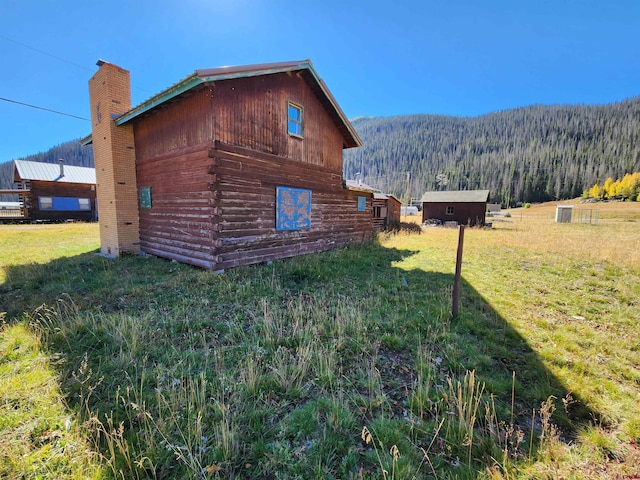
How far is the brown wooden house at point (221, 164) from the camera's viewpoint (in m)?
8.60

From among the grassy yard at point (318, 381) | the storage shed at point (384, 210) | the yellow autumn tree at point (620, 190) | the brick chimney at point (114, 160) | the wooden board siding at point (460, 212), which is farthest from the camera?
the yellow autumn tree at point (620, 190)

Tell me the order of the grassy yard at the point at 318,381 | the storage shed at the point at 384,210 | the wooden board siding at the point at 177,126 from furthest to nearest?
the storage shed at the point at 384,210
the wooden board siding at the point at 177,126
the grassy yard at the point at 318,381

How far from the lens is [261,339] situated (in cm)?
457

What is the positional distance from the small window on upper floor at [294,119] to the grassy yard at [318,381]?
6734 millimetres

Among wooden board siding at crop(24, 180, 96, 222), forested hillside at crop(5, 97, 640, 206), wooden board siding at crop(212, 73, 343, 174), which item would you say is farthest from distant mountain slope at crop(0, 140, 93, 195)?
wooden board siding at crop(212, 73, 343, 174)

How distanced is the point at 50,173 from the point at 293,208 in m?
35.1

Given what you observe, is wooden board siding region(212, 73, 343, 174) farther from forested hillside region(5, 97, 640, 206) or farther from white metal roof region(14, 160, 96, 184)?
forested hillside region(5, 97, 640, 206)

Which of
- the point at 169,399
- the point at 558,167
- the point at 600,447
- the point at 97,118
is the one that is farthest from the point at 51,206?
the point at 558,167

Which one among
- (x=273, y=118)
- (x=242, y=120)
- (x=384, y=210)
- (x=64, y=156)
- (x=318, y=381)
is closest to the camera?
(x=318, y=381)

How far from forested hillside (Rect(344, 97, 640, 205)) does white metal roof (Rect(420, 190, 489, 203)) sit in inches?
3169

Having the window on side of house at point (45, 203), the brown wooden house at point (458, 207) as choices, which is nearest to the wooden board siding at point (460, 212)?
the brown wooden house at point (458, 207)

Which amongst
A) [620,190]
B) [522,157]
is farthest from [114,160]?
[522,157]

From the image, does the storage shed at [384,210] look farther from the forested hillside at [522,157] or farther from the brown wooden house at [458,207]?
the forested hillside at [522,157]

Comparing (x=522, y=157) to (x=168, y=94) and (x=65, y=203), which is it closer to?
(x=168, y=94)
